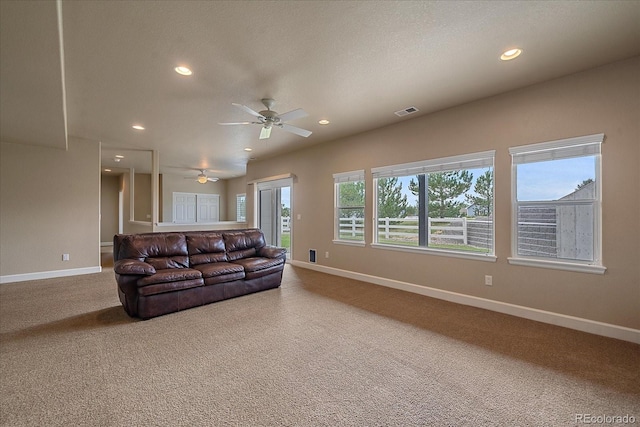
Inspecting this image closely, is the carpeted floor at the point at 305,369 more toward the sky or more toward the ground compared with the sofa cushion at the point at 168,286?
more toward the ground

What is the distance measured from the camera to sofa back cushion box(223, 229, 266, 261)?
4.81 m

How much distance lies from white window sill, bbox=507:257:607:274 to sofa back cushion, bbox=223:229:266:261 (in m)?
3.93

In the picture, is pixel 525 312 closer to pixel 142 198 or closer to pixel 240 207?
pixel 240 207

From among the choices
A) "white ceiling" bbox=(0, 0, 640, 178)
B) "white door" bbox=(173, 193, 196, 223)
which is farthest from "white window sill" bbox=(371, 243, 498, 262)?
"white door" bbox=(173, 193, 196, 223)

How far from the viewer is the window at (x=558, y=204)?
2.96m

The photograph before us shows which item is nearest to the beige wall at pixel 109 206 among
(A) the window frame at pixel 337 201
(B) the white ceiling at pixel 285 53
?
(B) the white ceiling at pixel 285 53

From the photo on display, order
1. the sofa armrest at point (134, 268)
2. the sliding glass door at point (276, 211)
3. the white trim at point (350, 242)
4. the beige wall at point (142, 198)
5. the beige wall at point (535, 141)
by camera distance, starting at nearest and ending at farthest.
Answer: the beige wall at point (535, 141) → the sofa armrest at point (134, 268) → the white trim at point (350, 242) → the sliding glass door at point (276, 211) → the beige wall at point (142, 198)

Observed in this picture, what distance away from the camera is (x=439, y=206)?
425cm

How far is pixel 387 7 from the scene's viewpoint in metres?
2.08

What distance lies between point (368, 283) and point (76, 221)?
19.4ft

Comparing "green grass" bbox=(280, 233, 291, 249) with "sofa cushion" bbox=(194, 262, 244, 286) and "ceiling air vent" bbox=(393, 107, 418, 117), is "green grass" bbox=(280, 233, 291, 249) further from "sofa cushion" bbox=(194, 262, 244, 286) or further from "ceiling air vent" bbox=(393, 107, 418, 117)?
"ceiling air vent" bbox=(393, 107, 418, 117)

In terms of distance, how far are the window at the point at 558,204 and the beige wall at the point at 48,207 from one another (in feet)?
24.5

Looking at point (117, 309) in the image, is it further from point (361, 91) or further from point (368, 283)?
point (361, 91)

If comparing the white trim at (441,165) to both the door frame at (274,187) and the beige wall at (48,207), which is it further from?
the beige wall at (48,207)
